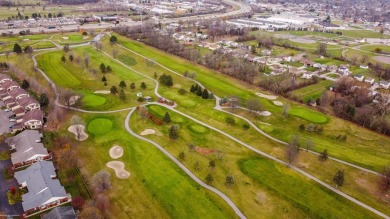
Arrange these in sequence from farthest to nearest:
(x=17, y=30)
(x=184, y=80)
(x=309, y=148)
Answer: (x=17, y=30) < (x=184, y=80) < (x=309, y=148)

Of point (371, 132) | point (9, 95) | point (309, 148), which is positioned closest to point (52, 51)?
point (9, 95)

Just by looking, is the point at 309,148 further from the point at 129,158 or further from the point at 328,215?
the point at 129,158

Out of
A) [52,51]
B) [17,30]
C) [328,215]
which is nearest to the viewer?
[328,215]

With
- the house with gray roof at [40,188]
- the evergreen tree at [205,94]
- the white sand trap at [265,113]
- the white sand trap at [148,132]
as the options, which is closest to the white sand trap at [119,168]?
the house with gray roof at [40,188]

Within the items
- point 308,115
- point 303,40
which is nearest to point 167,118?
point 308,115

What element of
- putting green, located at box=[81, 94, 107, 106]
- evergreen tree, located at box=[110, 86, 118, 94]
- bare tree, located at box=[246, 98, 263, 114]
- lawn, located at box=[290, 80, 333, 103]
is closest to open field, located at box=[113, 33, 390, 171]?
bare tree, located at box=[246, 98, 263, 114]

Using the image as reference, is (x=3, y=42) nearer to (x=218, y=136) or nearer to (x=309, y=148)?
(x=218, y=136)

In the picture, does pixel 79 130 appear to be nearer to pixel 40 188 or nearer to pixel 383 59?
pixel 40 188

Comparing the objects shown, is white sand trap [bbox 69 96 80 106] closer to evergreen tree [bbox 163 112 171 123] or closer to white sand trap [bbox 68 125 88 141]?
white sand trap [bbox 68 125 88 141]

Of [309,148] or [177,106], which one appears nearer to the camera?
[309,148]

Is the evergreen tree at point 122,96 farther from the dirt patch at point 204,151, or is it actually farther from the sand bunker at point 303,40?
the sand bunker at point 303,40
